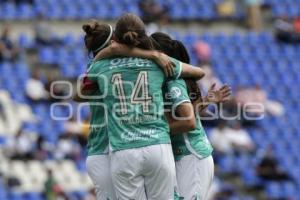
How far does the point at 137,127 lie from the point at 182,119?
403 mm

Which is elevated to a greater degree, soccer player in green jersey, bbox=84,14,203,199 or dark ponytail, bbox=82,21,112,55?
dark ponytail, bbox=82,21,112,55

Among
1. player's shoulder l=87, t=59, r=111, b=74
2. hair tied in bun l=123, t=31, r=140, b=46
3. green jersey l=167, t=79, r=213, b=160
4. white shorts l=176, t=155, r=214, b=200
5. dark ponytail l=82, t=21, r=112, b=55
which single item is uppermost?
dark ponytail l=82, t=21, r=112, b=55

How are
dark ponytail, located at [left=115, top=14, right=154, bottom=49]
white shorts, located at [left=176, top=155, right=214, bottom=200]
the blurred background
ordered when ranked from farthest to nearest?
1. the blurred background
2. white shorts, located at [left=176, top=155, right=214, bottom=200]
3. dark ponytail, located at [left=115, top=14, right=154, bottom=49]

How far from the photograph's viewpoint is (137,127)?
22.9ft

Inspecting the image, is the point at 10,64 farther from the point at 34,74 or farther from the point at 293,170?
the point at 293,170

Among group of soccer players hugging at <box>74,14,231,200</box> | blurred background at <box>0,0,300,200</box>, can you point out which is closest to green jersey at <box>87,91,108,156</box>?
group of soccer players hugging at <box>74,14,231,200</box>

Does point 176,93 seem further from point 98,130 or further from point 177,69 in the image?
point 98,130

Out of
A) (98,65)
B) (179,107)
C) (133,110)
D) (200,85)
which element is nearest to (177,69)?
(179,107)

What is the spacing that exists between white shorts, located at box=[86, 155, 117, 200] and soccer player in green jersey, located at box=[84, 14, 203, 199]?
18 cm

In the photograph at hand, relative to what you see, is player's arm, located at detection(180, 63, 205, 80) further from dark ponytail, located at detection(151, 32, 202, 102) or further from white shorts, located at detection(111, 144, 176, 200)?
white shorts, located at detection(111, 144, 176, 200)

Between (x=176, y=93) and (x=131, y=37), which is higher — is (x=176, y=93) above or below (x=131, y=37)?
below

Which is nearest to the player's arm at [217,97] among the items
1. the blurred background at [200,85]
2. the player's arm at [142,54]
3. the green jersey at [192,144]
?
the green jersey at [192,144]

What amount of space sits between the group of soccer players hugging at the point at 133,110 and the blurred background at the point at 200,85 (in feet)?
29.5

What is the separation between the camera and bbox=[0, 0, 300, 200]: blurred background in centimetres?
1727
